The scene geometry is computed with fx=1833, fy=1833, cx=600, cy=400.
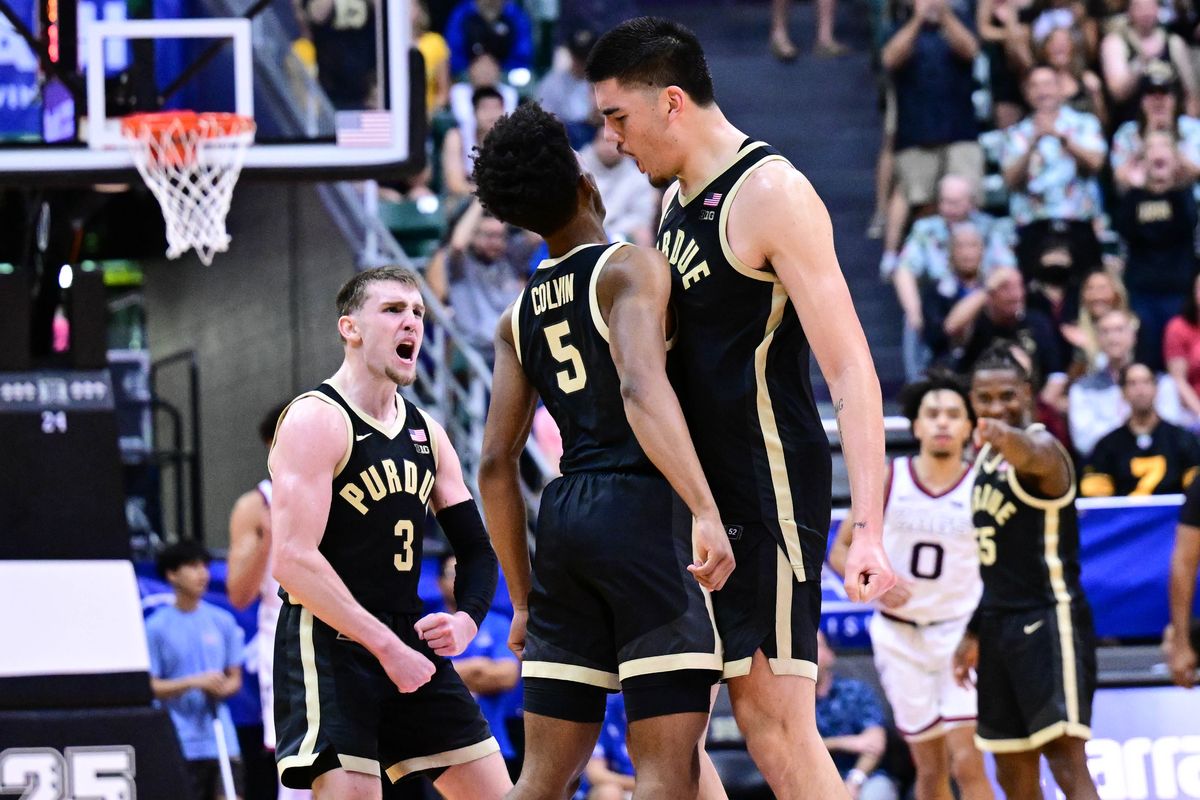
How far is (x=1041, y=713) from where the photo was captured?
7.36 meters

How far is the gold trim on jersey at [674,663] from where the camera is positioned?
4.43m

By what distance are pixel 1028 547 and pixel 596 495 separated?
347cm

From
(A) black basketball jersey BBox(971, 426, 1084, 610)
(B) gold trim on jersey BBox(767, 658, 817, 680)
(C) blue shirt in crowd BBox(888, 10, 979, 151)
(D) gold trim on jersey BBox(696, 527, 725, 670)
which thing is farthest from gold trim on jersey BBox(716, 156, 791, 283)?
(C) blue shirt in crowd BBox(888, 10, 979, 151)

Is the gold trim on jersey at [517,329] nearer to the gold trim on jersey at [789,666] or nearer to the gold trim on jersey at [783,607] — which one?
the gold trim on jersey at [783,607]

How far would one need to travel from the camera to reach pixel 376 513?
573 centimetres

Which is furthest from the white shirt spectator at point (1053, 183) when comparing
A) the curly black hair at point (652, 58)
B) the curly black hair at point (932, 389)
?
the curly black hair at point (652, 58)

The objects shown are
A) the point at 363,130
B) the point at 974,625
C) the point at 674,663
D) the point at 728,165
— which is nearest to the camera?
the point at 674,663

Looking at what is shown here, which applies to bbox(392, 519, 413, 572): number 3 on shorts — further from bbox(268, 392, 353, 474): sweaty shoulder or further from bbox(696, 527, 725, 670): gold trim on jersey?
bbox(696, 527, 725, 670): gold trim on jersey

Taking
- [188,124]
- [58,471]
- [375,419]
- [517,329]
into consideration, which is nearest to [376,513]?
[375,419]

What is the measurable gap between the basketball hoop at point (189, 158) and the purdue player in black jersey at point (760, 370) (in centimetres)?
438

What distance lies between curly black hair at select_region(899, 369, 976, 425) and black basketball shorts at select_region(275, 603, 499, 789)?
3721 mm

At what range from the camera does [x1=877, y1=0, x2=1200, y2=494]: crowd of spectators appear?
11352mm

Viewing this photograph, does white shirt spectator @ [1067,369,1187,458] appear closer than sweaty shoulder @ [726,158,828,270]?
No

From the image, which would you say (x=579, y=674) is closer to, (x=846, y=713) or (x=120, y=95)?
(x=846, y=713)
